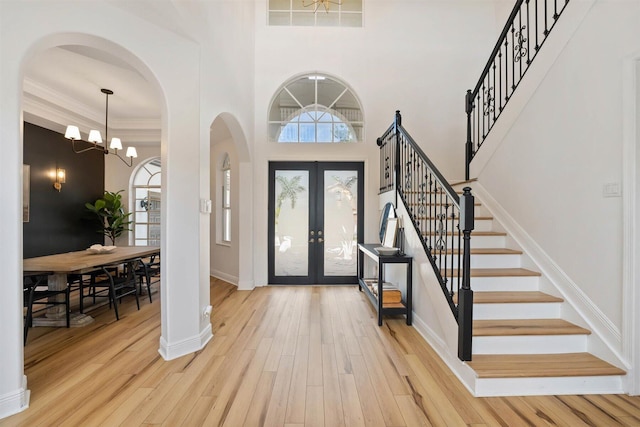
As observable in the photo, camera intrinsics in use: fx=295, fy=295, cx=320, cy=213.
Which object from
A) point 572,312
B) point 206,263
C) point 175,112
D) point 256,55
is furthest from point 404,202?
point 256,55

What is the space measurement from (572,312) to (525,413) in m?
1.06

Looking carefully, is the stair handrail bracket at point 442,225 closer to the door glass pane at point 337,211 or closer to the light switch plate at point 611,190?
the door glass pane at point 337,211

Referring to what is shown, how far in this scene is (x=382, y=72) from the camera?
5117 millimetres

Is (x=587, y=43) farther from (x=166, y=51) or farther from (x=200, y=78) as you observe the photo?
(x=166, y=51)

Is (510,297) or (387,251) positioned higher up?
(387,251)

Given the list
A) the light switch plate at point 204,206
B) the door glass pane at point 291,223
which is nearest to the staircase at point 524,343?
the light switch plate at point 204,206

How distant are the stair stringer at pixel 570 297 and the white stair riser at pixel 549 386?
0.17 m

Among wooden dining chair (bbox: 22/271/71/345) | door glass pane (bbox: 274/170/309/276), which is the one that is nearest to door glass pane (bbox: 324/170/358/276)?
door glass pane (bbox: 274/170/309/276)

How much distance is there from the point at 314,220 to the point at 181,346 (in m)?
2.95

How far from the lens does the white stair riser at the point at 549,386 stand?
2021 mm

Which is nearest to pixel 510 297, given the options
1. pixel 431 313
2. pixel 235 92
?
pixel 431 313

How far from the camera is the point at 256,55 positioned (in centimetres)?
509

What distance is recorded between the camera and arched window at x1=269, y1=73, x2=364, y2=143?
5.18 metres

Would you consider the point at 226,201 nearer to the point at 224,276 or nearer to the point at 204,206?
the point at 224,276
